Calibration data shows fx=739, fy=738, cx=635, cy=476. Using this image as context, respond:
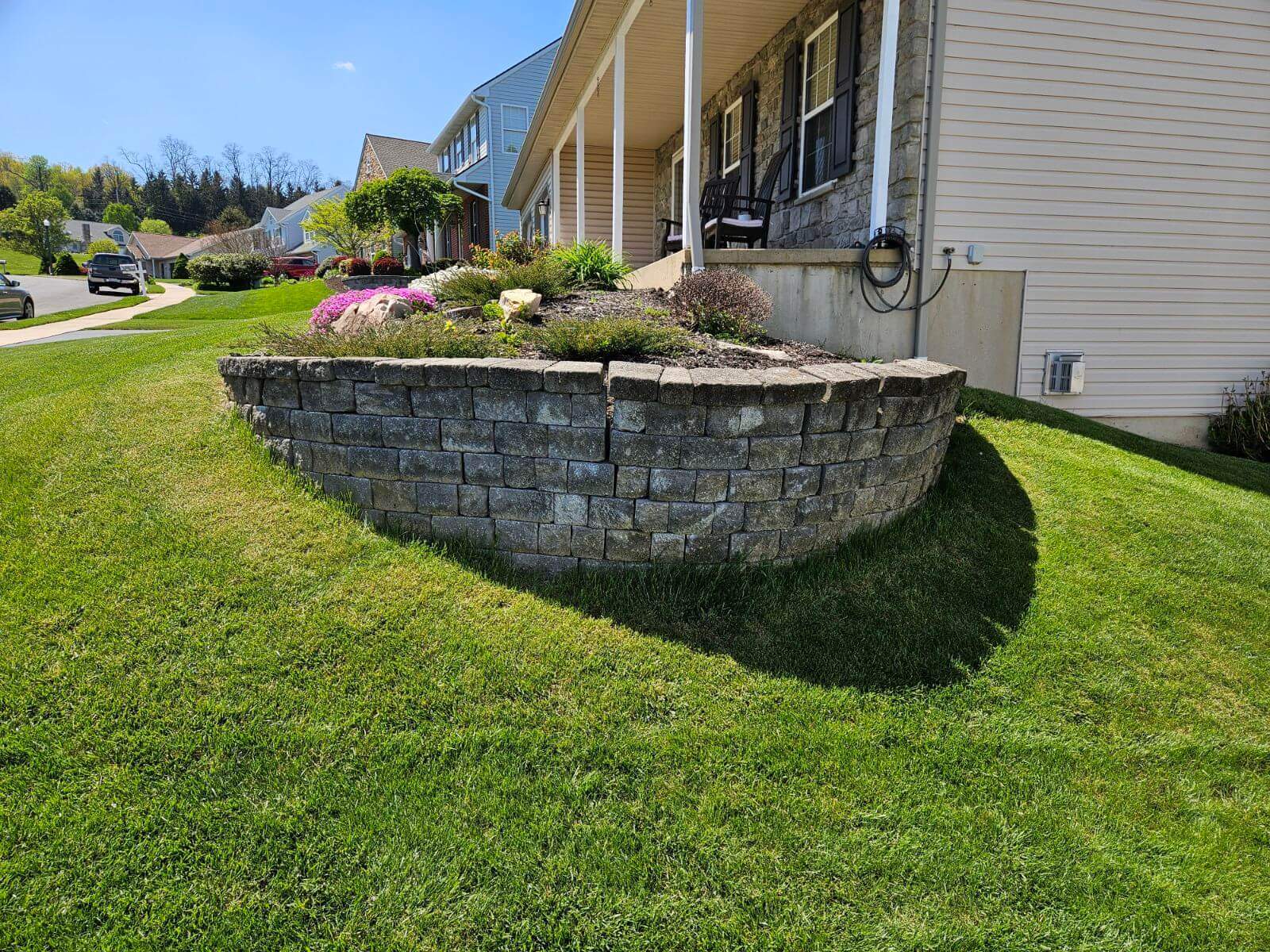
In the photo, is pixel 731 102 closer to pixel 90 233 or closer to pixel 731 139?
pixel 731 139

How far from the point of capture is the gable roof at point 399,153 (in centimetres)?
2970

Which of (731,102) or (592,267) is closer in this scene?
(592,267)

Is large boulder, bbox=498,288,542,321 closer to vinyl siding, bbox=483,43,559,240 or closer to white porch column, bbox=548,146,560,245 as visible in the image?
white porch column, bbox=548,146,560,245

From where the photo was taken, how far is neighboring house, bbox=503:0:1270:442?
5730 mm

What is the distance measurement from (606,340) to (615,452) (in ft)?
2.80

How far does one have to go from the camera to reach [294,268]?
3309 cm

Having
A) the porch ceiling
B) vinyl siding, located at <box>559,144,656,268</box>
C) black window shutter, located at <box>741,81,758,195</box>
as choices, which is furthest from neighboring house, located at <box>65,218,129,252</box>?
black window shutter, located at <box>741,81,758,195</box>

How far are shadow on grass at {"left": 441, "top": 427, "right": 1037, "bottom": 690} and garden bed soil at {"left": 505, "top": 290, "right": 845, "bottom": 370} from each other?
118cm

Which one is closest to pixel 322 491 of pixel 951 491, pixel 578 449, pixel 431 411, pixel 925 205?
pixel 431 411

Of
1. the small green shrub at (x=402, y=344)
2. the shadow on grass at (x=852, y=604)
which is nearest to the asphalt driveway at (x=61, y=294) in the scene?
the small green shrub at (x=402, y=344)

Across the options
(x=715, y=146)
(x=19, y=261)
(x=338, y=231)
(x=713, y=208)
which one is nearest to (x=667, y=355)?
(x=713, y=208)

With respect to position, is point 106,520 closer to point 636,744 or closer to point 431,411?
point 431,411

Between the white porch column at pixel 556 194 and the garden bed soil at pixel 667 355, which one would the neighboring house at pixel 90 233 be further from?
the garden bed soil at pixel 667 355

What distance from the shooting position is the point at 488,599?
3.24 meters
